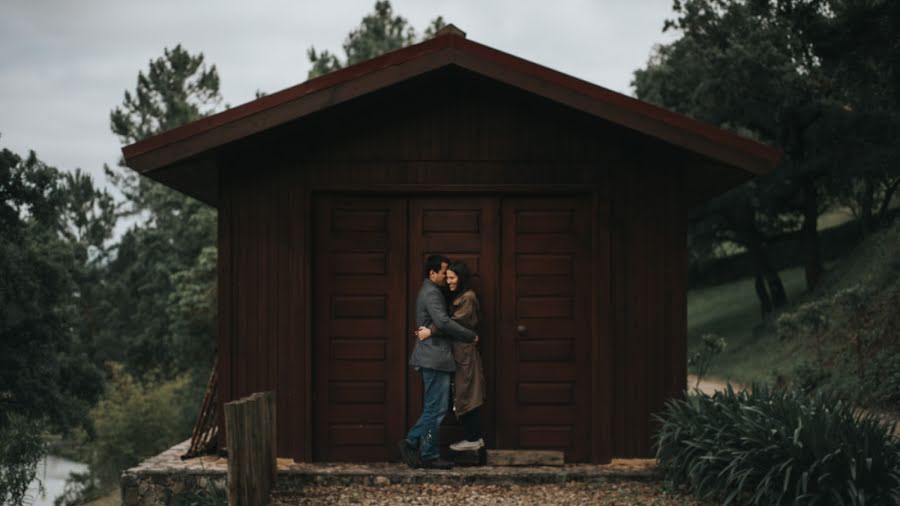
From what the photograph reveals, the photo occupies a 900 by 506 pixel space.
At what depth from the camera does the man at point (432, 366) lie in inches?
387

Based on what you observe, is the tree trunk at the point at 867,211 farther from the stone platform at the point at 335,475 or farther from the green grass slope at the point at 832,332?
the stone platform at the point at 335,475

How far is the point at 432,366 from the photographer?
9820 mm

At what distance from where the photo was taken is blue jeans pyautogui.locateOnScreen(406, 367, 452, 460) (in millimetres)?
9867

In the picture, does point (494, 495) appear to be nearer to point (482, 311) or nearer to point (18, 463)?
point (482, 311)

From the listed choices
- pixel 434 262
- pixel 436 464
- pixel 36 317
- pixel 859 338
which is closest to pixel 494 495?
pixel 436 464

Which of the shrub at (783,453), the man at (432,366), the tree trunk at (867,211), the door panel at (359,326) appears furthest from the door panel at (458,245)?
the tree trunk at (867,211)

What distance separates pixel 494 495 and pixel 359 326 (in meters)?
2.29

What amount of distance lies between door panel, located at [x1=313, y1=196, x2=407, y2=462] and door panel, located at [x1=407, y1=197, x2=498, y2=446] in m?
0.12

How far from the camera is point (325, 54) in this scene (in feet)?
143

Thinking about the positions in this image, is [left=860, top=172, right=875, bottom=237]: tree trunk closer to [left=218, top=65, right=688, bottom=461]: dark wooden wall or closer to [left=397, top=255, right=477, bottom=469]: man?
[left=218, top=65, right=688, bottom=461]: dark wooden wall

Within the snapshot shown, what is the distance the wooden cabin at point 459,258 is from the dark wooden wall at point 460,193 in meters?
0.02

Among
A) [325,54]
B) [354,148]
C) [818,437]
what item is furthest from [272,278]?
[325,54]

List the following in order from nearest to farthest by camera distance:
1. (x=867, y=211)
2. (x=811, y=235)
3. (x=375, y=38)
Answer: (x=811, y=235) < (x=867, y=211) < (x=375, y=38)

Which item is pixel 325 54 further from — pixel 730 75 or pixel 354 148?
pixel 354 148
